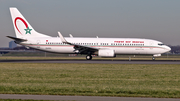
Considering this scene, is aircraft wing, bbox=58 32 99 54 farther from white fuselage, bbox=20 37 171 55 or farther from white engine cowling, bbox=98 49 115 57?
white fuselage, bbox=20 37 171 55

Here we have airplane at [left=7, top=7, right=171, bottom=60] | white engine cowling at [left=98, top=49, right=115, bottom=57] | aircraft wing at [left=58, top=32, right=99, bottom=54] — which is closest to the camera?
aircraft wing at [left=58, top=32, right=99, bottom=54]

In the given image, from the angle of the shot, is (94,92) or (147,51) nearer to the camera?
(94,92)

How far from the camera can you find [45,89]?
1427cm

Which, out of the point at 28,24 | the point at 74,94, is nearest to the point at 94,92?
the point at 74,94

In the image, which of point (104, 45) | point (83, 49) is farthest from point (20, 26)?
point (104, 45)

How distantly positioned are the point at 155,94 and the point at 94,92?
2.96 meters

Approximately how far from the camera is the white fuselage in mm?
45344

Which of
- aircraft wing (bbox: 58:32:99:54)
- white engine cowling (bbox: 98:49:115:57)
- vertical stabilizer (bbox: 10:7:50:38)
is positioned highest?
vertical stabilizer (bbox: 10:7:50:38)

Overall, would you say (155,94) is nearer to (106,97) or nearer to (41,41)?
(106,97)

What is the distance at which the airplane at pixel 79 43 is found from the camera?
45.3m

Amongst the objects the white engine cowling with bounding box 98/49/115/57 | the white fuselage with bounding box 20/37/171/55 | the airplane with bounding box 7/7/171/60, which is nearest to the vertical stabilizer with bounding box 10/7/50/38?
the airplane with bounding box 7/7/171/60

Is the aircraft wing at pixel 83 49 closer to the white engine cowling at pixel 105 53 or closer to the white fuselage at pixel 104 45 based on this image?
the white engine cowling at pixel 105 53

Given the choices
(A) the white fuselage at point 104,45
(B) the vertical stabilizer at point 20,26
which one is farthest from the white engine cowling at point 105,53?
(B) the vertical stabilizer at point 20,26

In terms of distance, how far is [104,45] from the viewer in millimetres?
45406
